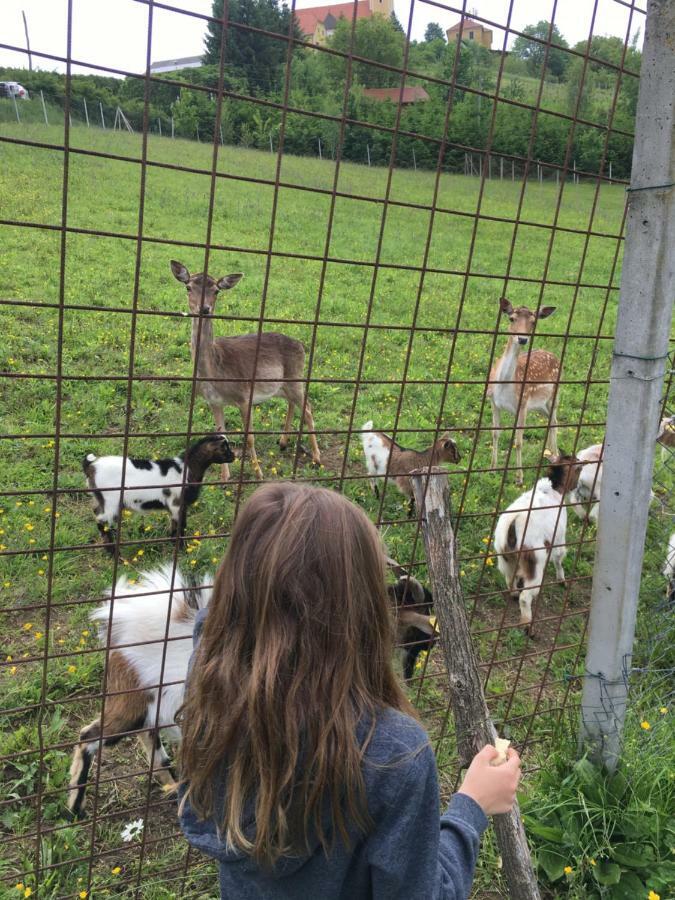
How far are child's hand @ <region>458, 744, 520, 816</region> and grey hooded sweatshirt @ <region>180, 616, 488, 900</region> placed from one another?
0.66ft

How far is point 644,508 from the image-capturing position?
277 centimetres

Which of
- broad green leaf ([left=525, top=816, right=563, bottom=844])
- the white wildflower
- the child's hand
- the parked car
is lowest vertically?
the white wildflower

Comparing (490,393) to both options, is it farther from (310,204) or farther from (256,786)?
(310,204)

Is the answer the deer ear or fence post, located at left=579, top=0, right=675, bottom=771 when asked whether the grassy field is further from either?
the deer ear

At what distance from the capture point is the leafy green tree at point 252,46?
2.51 metres

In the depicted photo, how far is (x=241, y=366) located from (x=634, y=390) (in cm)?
563

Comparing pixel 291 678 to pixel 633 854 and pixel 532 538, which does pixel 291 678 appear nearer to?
pixel 633 854

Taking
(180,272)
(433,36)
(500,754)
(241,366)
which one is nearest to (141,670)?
(500,754)

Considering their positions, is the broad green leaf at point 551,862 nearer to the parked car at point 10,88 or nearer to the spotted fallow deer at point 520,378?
the parked car at point 10,88

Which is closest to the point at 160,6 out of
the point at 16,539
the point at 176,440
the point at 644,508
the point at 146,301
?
the point at 644,508

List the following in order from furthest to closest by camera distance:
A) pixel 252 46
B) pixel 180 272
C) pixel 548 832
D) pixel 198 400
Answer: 1. pixel 198 400
2. pixel 180 272
3. pixel 252 46
4. pixel 548 832

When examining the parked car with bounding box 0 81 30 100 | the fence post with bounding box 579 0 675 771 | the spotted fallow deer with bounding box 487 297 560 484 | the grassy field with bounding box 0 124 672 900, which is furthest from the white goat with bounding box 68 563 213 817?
the spotted fallow deer with bounding box 487 297 560 484

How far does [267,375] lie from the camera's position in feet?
26.6

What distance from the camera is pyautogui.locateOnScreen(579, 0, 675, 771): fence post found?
2.45 meters
